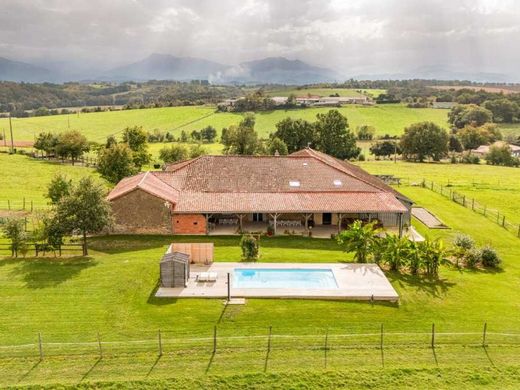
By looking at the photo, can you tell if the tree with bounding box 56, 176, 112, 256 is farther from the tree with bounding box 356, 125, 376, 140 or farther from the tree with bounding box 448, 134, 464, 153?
the tree with bounding box 356, 125, 376, 140

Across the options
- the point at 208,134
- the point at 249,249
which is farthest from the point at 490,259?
the point at 208,134

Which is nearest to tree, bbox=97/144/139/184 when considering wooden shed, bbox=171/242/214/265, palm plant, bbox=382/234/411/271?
wooden shed, bbox=171/242/214/265

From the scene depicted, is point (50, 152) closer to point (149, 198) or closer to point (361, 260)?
point (149, 198)

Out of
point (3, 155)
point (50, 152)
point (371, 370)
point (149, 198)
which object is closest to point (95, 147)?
Result: point (50, 152)

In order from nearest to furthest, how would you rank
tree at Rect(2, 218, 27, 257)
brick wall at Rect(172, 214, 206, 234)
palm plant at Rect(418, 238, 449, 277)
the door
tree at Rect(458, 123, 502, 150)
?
palm plant at Rect(418, 238, 449, 277), tree at Rect(2, 218, 27, 257), brick wall at Rect(172, 214, 206, 234), the door, tree at Rect(458, 123, 502, 150)

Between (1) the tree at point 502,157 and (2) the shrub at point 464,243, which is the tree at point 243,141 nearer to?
(2) the shrub at point 464,243

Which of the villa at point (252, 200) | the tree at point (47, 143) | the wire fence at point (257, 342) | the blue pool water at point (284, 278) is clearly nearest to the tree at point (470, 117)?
the villa at point (252, 200)
